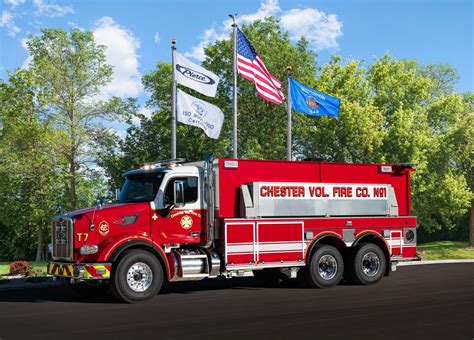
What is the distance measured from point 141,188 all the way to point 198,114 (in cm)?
710

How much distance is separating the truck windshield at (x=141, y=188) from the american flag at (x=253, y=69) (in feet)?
28.3

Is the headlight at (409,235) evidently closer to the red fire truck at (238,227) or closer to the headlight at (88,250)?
the red fire truck at (238,227)

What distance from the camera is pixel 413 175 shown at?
37562mm

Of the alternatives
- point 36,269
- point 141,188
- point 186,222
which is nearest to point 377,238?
point 186,222

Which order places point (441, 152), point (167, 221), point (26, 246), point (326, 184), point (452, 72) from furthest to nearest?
1. point (452, 72)
2. point (26, 246)
3. point (441, 152)
4. point (326, 184)
5. point (167, 221)

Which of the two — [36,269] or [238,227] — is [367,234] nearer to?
[238,227]

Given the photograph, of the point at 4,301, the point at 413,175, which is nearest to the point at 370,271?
the point at 4,301

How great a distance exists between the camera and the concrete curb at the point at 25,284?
17.2 meters

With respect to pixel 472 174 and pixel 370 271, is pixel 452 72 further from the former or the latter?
pixel 370 271

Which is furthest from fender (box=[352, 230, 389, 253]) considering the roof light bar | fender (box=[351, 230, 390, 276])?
the roof light bar

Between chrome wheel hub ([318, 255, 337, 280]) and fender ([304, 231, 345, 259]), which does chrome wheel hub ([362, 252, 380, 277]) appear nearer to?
chrome wheel hub ([318, 255, 337, 280])

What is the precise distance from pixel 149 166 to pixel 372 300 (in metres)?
6.37

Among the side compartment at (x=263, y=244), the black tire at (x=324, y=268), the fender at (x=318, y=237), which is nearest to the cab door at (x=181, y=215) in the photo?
the side compartment at (x=263, y=244)

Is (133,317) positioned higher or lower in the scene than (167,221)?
lower
